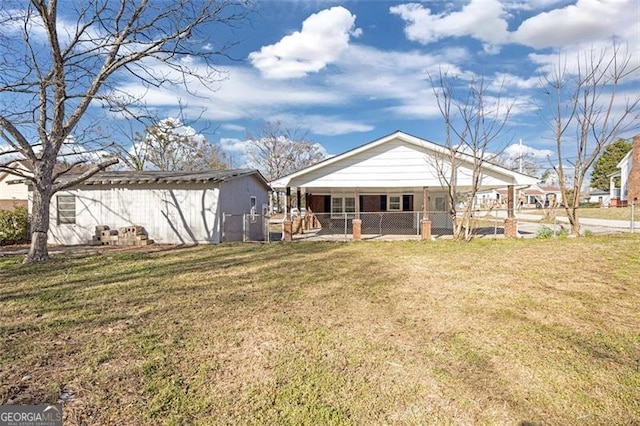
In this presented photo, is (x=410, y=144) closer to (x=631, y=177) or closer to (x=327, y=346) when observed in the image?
(x=327, y=346)

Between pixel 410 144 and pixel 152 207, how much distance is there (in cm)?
1039

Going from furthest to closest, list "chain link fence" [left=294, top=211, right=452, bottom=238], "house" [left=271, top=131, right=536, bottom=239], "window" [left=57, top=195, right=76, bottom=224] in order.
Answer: "chain link fence" [left=294, top=211, right=452, bottom=238], "house" [left=271, top=131, right=536, bottom=239], "window" [left=57, top=195, right=76, bottom=224]

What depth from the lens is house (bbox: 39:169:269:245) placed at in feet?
43.0

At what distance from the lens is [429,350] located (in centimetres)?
372

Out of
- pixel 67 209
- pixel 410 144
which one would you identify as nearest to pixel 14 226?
pixel 67 209

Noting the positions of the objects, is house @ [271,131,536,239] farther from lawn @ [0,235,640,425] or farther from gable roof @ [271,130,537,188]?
lawn @ [0,235,640,425]

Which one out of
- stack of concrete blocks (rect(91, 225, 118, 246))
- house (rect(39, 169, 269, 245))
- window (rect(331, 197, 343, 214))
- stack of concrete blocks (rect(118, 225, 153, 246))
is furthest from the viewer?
window (rect(331, 197, 343, 214))

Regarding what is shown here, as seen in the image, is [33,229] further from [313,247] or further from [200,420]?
[200,420]

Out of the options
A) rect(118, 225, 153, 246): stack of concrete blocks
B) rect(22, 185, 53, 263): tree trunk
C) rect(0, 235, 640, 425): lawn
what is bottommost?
rect(0, 235, 640, 425): lawn

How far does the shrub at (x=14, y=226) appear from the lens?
42.3 feet

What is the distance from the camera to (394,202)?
19.7 metres

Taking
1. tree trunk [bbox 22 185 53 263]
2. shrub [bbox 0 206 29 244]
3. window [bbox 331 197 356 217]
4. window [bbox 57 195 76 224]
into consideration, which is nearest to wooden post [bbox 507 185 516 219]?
window [bbox 331 197 356 217]

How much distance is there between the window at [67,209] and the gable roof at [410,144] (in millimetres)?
7814

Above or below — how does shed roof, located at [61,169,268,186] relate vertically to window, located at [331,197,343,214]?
above
